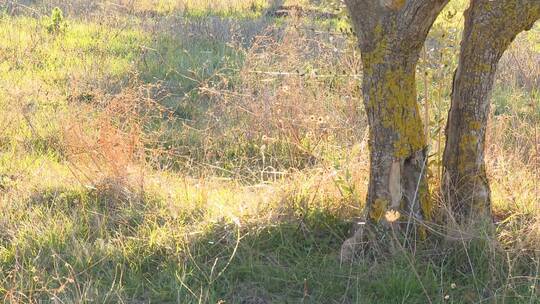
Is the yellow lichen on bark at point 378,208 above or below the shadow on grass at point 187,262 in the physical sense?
above

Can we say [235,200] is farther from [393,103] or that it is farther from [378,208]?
[393,103]

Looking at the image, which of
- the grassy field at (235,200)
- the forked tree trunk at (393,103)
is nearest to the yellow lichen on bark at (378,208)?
the forked tree trunk at (393,103)

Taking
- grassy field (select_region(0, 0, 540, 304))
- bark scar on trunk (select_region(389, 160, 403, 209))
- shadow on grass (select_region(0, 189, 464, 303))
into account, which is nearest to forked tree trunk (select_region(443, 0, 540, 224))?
grassy field (select_region(0, 0, 540, 304))

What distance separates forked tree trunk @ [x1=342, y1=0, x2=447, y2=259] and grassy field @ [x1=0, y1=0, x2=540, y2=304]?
0.29 meters

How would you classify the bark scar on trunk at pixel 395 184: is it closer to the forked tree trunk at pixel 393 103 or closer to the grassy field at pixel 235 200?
the forked tree trunk at pixel 393 103

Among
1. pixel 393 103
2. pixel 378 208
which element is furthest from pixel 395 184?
pixel 393 103

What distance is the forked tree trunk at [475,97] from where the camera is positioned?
12.9 ft

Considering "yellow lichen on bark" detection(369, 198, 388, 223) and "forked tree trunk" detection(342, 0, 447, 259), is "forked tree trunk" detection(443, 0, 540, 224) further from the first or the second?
"yellow lichen on bark" detection(369, 198, 388, 223)

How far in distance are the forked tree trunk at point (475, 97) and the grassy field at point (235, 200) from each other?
0.18 meters

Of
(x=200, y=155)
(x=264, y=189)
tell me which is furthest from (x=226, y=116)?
(x=264, y=189)

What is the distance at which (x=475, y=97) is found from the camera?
4109mm

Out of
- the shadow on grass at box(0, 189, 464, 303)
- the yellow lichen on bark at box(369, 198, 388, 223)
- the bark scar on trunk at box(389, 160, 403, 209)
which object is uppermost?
the bark scar on trunk at box(389, 160, 403, 209)

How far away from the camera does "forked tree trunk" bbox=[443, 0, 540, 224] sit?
3.92m

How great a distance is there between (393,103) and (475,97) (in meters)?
0.53
